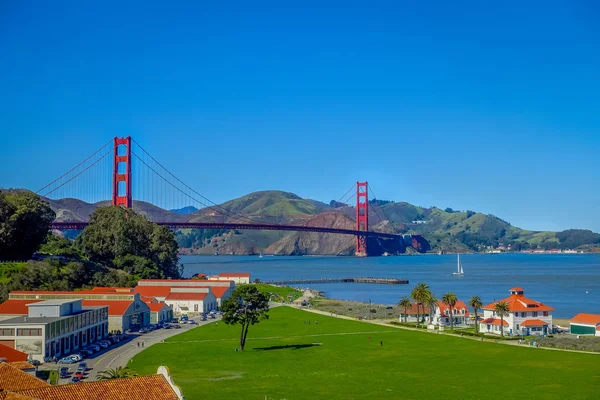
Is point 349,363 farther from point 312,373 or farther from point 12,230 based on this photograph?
point 12,230

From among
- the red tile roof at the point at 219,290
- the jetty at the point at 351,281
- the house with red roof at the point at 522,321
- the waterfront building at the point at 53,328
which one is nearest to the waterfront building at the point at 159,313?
the waterfront building at the point at 53,328

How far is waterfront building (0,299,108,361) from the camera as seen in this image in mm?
42719

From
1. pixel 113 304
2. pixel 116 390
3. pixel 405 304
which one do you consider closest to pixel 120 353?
pixel 113 304

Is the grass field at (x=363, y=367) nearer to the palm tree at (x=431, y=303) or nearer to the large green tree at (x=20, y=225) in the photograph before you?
the palm tree at (x=431, y=303)

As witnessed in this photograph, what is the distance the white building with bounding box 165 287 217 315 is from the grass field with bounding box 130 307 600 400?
16.9 meters

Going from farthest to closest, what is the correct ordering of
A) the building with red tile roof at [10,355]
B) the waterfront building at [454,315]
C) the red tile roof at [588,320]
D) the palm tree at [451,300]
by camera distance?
the waterfront building at [454,315] < the palm tree at [451,300] < the red tile roof at [588,320] < the building with red tile roof at [10,355]

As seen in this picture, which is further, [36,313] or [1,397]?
[36,313]

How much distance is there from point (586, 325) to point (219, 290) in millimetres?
40098

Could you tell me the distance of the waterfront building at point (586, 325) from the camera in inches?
2135

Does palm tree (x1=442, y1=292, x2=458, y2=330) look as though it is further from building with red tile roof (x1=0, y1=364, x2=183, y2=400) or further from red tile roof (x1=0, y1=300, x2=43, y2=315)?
building with red tile roof (x1=0, y1=364, x2=183, y2=400)

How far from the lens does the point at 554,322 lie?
64500mm

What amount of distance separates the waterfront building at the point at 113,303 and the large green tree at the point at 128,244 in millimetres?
29391

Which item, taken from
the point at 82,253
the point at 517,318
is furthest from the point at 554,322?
the point at 82,253

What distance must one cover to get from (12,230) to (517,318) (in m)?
49.6
